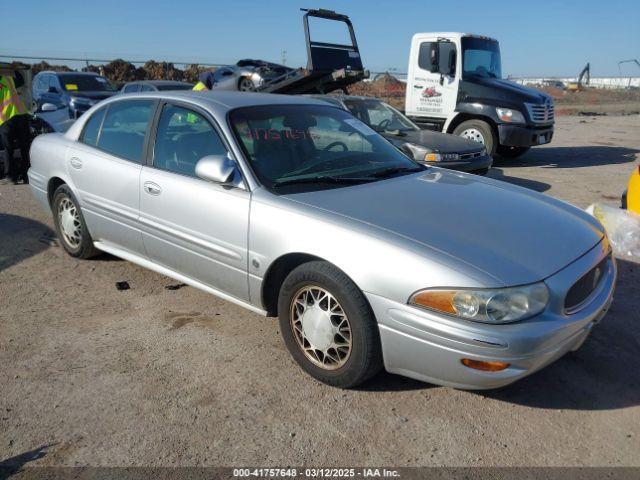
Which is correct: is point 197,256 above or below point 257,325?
above

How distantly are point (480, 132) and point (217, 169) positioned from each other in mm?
8428

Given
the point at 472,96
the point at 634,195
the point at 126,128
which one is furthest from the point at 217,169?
the point at 472,96

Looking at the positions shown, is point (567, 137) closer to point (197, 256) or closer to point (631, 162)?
point (631, 162)

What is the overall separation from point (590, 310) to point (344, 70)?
800 centimetres

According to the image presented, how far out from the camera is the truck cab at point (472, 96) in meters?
10.3

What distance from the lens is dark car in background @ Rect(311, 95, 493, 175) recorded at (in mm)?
7441

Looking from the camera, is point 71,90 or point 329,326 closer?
point 329,326

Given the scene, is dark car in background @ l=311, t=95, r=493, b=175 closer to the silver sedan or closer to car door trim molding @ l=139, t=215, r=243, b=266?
the silver sedan

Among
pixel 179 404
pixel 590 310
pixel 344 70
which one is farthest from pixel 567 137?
pixel 179 404

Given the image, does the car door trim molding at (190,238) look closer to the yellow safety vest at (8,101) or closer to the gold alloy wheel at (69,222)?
the gold alloy wheel at (69,222)

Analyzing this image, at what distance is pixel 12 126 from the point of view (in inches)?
317

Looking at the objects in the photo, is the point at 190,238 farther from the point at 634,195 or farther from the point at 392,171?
the point at 634,195

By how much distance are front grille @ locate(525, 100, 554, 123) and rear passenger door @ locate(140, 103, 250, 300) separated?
8.29 meters

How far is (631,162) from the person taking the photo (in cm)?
1164
